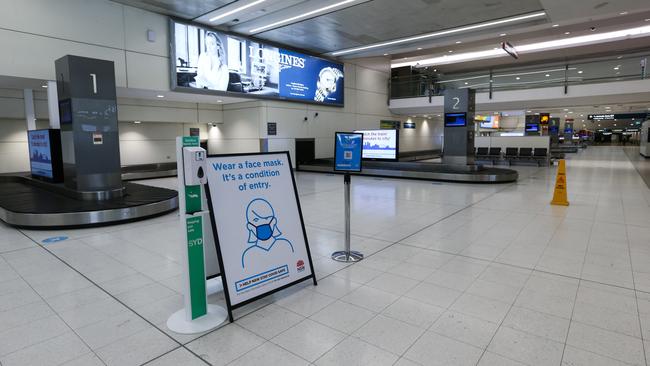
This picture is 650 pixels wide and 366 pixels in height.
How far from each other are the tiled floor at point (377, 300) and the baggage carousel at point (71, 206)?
0.27m

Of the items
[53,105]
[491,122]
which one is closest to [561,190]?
[53,105]

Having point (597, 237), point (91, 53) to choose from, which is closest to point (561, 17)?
point (597, 237)

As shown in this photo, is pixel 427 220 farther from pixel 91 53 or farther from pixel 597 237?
pixel 91 53

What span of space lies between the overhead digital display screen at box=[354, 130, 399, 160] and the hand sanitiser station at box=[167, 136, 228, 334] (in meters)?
11.2

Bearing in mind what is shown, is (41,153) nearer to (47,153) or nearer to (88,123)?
(47,153)

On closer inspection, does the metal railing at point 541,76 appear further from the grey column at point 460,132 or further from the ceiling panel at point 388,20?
the ceiling panel at point 388,20

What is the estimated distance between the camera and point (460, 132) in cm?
1299

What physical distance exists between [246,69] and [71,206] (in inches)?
331

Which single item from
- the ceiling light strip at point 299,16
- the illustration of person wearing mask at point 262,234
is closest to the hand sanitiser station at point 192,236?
the illustration of person wearing mask at point 262,234

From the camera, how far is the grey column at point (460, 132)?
12.8 meters

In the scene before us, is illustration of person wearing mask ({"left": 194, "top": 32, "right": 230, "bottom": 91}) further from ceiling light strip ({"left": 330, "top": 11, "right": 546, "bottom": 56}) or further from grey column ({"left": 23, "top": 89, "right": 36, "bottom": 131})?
ceiling light strip ({"left": 330, "top": 11, "right": 546, "bottom": 56})

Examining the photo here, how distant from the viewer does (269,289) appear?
3.31m

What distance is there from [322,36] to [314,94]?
2.95 metres

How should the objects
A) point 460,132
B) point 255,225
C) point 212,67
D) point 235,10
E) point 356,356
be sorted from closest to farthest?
point 356,356 < point 255,225 < point 235,10 < point 212,67 < point 460,132
